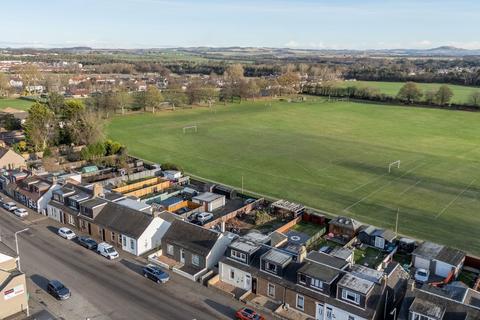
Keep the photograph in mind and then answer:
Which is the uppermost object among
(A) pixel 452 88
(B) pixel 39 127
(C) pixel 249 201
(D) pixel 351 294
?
(B) pixel 39 127

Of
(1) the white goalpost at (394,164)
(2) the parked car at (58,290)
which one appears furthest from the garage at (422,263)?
(1) the white goalpost at (394,164)

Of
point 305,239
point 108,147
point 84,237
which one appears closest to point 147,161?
point 108,147

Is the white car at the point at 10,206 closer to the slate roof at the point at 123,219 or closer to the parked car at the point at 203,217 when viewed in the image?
the slate roof at the point at 123,219

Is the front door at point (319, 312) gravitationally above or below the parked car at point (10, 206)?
below

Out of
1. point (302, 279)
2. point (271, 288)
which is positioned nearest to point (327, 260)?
point (302, 279)

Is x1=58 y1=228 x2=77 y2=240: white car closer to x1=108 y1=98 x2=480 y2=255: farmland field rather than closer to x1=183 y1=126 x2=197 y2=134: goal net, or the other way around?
x1=108 y1=98 x2=480 y2=255: farmland field

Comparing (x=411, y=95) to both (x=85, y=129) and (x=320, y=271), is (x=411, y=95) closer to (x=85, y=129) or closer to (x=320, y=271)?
(x=85, y=129)
